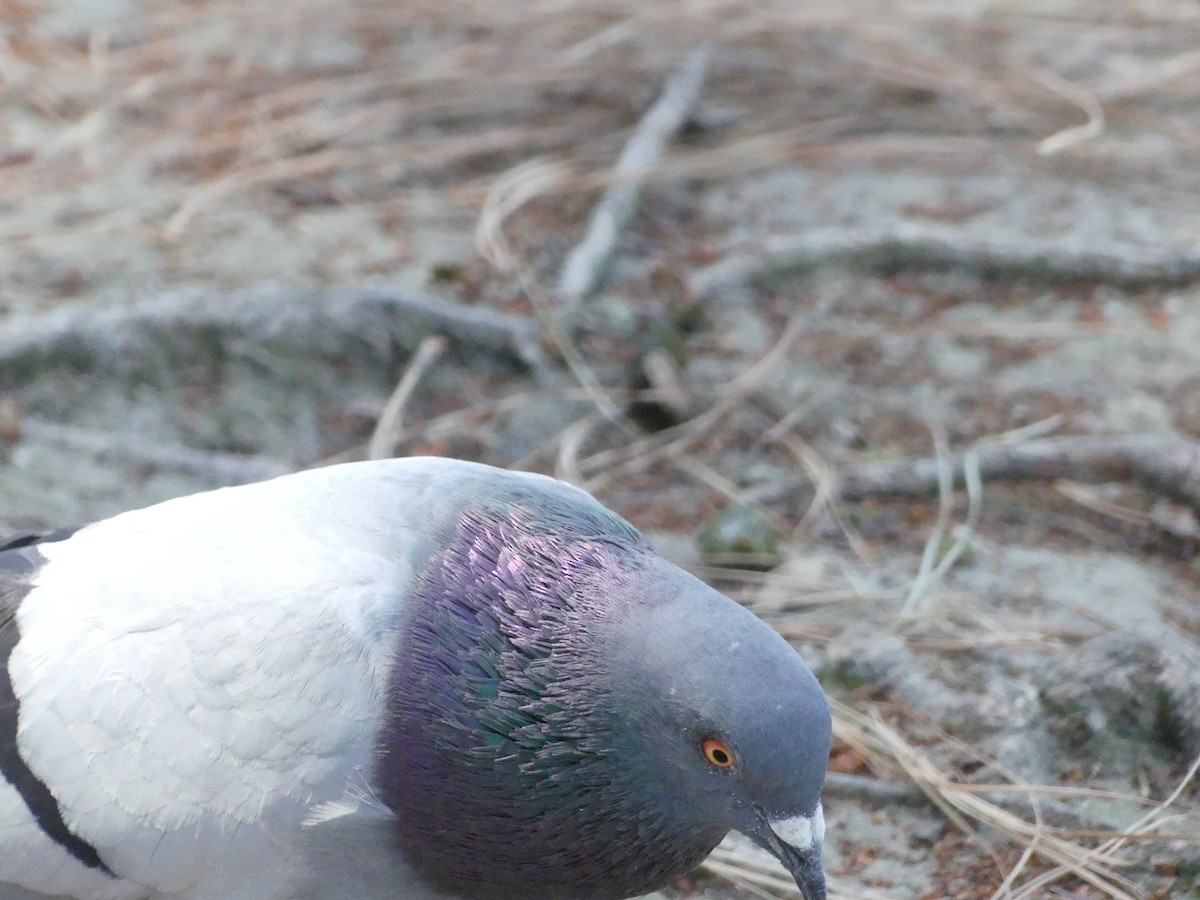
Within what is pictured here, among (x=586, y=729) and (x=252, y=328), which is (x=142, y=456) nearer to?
(x=252, y=328)

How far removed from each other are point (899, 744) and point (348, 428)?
81.5 inches

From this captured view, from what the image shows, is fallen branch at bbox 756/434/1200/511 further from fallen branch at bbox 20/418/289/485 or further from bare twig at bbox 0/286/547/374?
fallen branch at bbox 20/418/289/485

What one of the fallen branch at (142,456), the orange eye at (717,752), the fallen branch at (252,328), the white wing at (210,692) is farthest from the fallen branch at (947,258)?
the orange eye at (717,752)

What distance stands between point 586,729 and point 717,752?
201 millimetres

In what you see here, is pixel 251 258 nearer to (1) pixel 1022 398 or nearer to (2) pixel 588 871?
(1) pixel 1022 398

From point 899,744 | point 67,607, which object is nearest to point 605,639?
point 67,607

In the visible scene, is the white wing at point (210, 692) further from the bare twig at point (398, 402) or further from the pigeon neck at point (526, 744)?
the bare twig at point (398, 402)

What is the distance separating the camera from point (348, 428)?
421 centimetres

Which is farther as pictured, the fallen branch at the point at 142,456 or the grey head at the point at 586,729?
the fallen branch at the point at 142,456

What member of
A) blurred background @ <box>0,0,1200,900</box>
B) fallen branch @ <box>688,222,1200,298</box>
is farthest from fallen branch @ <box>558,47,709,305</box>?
fallen branch @ <box>688,222,1200,298</box>

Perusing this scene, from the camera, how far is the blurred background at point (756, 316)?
2932 millimetres

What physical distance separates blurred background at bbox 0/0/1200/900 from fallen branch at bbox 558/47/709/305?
21 mm

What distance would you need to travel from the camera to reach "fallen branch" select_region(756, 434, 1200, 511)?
3779 millimetres

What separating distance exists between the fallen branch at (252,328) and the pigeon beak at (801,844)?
2.64 meters
